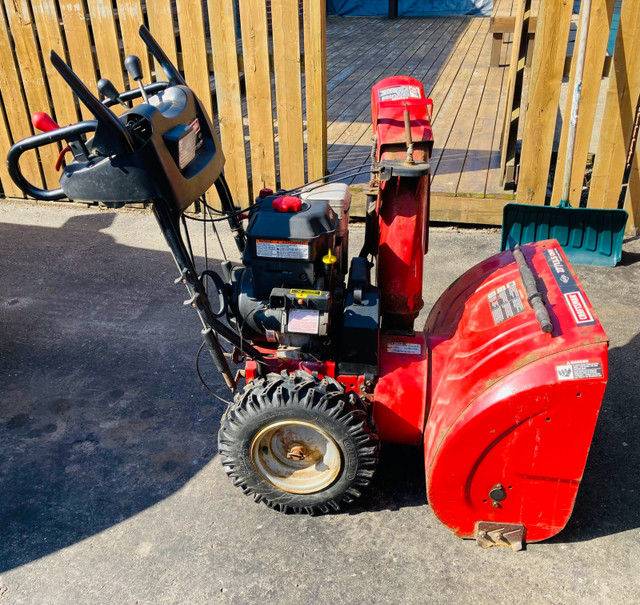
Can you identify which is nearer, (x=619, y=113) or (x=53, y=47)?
(x=619, y=113)

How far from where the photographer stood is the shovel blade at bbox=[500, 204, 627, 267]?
457cm

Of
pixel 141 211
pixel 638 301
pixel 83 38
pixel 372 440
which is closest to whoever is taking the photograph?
pixel 372 440

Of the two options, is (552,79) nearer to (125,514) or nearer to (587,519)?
(587,519)

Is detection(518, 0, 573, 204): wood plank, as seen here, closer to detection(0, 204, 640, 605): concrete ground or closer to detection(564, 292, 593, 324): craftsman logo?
detection(0, 204, 640, 605): concrete ground

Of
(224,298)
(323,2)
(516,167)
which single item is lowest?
(516,167)

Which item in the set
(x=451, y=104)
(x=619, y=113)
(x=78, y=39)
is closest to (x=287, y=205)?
(x=619, y=113)

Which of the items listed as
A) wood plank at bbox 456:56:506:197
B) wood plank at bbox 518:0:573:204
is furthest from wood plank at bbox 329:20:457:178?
wood plank at bbox 518:0:573:204

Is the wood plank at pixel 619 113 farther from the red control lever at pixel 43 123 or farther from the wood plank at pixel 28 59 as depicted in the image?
the wood plank at pixel 28 59

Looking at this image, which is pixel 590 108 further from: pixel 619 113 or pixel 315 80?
pixel 315 80

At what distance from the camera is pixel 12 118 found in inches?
230

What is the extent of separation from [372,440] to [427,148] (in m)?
1.24

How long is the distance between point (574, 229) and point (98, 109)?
12.2 feet

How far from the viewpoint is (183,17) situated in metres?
4.96

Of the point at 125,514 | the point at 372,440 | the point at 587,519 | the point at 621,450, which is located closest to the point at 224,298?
the point at 372,440
